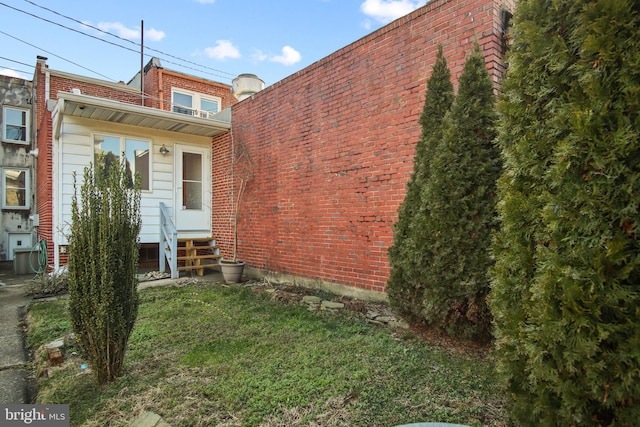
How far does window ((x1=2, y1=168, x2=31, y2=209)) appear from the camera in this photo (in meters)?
12.6

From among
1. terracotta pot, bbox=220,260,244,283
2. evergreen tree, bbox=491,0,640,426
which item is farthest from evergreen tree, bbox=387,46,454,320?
terracotta pot, bbox=220,260,244,283

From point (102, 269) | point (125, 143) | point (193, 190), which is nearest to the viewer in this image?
point (102, 269)

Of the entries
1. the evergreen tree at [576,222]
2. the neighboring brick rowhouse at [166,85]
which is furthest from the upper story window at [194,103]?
the evergreen tree at [576,222]

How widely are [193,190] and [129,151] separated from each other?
152 centimetres

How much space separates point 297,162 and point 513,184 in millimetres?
4556

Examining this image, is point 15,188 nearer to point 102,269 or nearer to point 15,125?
point 15,125

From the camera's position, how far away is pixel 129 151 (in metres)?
7.10

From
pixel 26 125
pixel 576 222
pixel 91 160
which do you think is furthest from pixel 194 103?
pixel 576 222

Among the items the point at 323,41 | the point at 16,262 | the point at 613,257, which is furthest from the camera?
the point at 16,262

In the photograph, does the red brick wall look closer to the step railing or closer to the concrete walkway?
the step railing

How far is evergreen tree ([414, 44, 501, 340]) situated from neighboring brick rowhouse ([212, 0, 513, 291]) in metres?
0.91

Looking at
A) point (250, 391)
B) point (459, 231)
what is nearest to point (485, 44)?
point (459, 231)

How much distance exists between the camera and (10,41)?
9.52m

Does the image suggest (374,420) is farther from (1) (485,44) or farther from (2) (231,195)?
(2) (231,195)
